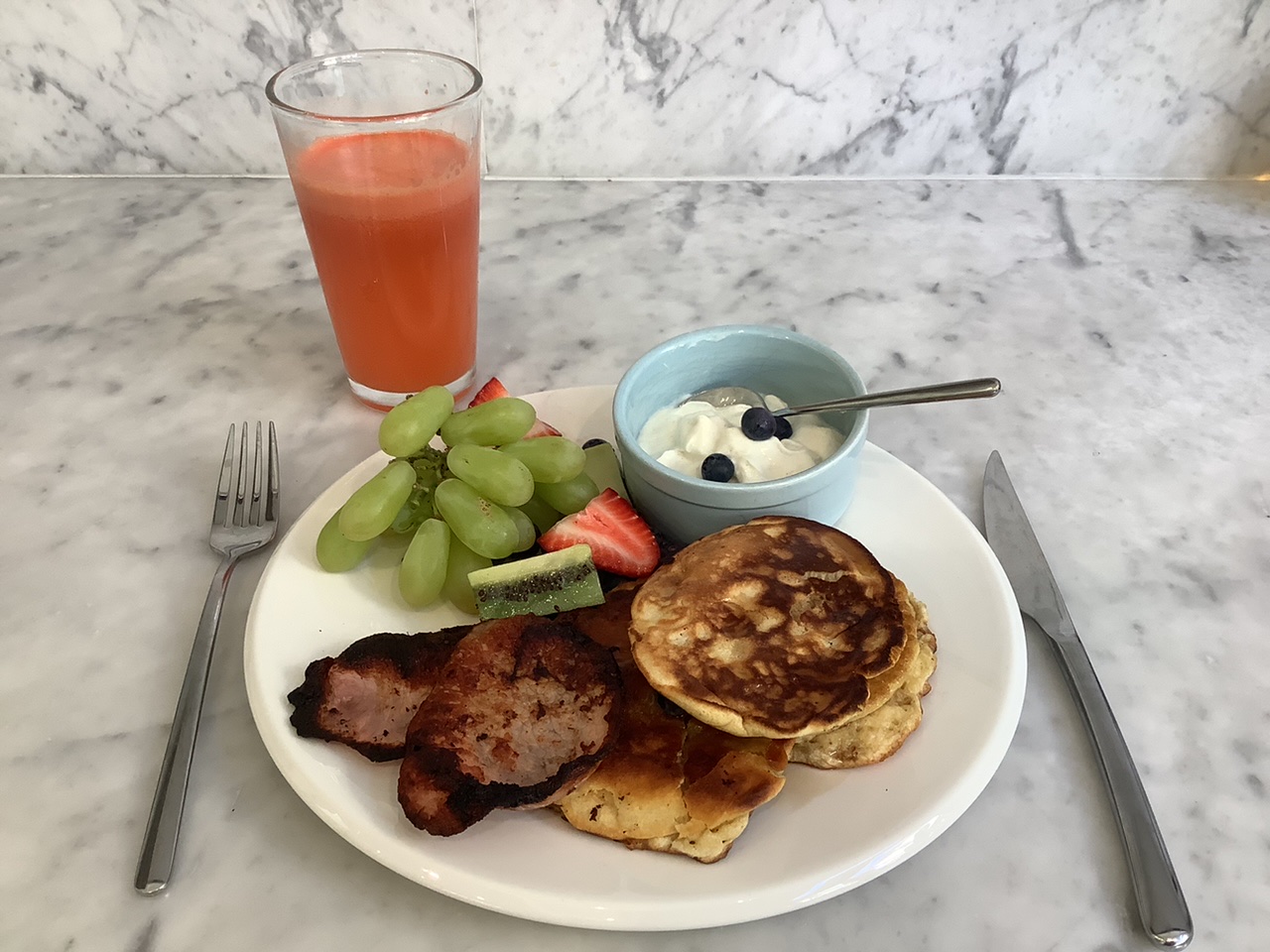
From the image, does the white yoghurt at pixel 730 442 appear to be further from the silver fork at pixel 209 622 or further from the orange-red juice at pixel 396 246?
the silver fork at pixel 209 622

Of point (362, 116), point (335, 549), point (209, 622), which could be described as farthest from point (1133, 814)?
point (362, 116)

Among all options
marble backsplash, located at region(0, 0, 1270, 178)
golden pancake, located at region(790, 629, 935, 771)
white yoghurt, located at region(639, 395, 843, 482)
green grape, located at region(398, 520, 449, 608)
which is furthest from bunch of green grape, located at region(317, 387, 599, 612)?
marble backsplash, located at region(0, 0, 1270, 178)

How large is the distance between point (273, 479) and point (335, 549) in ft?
0.77

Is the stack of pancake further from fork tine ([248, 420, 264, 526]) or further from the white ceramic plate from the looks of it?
fork tine ([248, 420, 264, 526])

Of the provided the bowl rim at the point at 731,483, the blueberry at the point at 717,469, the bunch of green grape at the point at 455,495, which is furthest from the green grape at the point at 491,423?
the blueberry at the point at 717,469

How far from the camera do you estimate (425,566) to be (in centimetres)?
100

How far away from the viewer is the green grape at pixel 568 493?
3.59ft

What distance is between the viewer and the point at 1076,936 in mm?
787

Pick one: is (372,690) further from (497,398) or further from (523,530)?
(497,398)

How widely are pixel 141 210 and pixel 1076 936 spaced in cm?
183

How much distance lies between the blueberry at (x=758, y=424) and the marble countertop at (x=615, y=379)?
300mm

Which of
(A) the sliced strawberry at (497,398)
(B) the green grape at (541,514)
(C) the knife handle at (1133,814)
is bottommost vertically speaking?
(B) the green grape at (541,514)

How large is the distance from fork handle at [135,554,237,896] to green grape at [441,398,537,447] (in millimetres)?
306

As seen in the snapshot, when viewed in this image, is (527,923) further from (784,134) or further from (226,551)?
(784,134)
